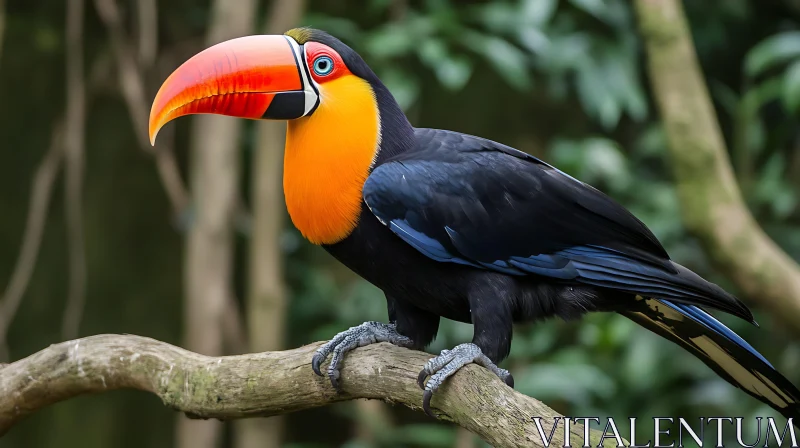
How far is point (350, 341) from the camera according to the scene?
6.40 ft

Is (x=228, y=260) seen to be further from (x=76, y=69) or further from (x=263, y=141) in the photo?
(x=76, y=69)

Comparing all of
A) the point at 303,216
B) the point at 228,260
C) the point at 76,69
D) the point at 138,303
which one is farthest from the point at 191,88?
the point at 138,303

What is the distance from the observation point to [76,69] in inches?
141

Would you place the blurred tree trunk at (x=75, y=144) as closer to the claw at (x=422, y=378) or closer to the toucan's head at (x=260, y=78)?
the toucan's head at (x=260, y=78)

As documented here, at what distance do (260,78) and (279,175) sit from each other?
5.21ft

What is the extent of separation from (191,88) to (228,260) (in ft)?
5.19

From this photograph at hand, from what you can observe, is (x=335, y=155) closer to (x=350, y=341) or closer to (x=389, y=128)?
(x=389, y=128)

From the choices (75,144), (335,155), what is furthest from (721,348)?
(75,144)

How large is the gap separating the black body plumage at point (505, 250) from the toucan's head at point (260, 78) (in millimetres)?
32

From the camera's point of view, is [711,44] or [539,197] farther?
[711,44]

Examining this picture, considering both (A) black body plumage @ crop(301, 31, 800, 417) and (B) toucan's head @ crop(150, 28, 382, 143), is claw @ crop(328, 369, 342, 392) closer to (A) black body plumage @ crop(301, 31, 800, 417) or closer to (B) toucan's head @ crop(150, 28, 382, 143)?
(A) black body plumage @ crop(301, 31, 800, 417)

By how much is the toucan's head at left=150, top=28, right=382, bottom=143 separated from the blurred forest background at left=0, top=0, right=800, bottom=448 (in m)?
1.42

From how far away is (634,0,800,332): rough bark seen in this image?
304cm

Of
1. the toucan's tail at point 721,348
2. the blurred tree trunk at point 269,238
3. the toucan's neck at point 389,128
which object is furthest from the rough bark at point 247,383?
the blurred tree trunk at point 269,238
